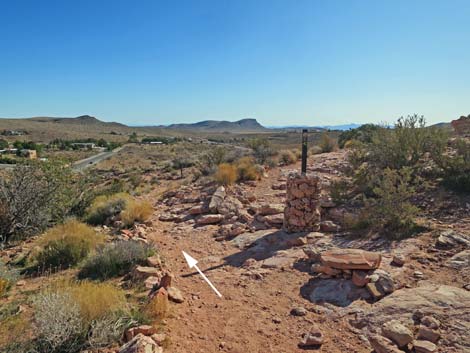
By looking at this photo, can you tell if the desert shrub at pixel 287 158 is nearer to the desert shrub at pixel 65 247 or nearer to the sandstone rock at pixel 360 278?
the desert shrub at pixel 65 247

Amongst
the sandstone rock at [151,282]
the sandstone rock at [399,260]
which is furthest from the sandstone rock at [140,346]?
the sandstone rock at [399,260]

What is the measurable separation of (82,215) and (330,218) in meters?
7.33

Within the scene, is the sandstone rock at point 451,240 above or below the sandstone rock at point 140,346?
above

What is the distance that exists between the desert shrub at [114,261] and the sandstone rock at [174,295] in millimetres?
1202

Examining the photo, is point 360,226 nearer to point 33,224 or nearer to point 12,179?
point 33,224

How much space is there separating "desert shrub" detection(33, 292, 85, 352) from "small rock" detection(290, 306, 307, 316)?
2518 millimetres

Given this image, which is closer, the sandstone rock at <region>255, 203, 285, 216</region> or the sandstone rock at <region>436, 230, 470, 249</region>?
the sandstone rock at <region>436, 230, 470, 249</region>

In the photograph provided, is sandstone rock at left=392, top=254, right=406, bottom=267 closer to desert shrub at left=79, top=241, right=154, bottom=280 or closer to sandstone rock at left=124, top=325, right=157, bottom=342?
sandstone rock at left=124, top=325, right=157, bottom=342

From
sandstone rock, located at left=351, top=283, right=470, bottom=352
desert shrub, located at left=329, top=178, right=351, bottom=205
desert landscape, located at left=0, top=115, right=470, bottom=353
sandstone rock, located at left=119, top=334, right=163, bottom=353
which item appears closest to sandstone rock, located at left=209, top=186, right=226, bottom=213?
desert landscape, located at left=0, top=115, right=470, bottom=353

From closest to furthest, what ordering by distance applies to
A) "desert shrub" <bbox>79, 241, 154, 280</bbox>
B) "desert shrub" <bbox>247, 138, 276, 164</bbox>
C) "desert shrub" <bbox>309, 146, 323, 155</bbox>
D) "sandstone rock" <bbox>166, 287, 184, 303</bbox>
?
"sandstone rock" <bbox>166, 287, 184, 303</bbox> < "desert shrub" <bbox>79, 241, 154, 280</bbox> < "desert shrub" <bbox>247, 138, 276, 164</bbox> < "desert shrub" <bbox>309, 146, 323, 155</bbox>

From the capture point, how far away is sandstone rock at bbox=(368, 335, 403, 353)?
3.11 metres

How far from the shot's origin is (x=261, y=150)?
55.2 ft

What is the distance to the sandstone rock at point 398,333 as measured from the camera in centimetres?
318

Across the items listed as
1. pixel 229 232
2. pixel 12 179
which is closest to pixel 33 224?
pixel 12 179
